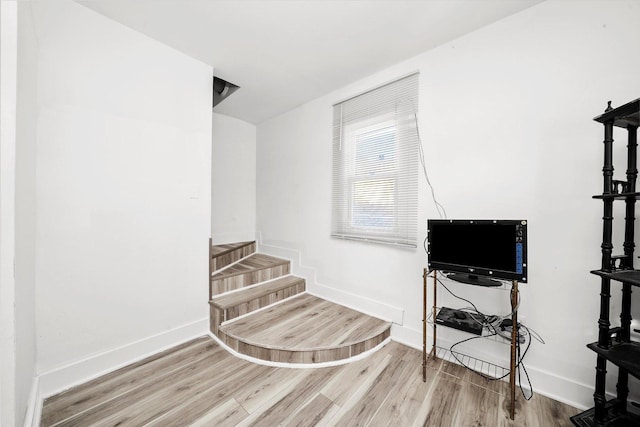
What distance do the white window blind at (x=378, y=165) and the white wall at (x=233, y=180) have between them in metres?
1.75

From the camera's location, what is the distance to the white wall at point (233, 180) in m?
3.66

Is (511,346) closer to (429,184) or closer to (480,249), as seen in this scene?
(480,249)

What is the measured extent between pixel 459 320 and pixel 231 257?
2.75 metres

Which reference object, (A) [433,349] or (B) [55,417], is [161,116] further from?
(A) [433,349]

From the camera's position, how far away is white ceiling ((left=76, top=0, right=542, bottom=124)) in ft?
5.63

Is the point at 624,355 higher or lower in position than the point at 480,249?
lower

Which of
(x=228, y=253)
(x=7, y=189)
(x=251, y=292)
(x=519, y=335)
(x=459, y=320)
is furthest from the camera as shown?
(x=228, y=253)

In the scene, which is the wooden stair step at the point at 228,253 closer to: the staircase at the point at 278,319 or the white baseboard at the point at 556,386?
the staircase at the point at 278,319

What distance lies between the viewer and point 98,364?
182 cm

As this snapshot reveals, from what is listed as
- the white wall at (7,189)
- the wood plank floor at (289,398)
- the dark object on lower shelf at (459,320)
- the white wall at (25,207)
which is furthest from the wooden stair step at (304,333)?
the white wall at (7,189)

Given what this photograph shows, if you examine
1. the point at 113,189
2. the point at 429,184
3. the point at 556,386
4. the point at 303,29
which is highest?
the point at 303,29

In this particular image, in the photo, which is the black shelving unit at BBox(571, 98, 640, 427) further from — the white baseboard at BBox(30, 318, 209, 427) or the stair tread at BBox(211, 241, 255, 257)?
the stair tread at BBox(211, 241, 255, 257)

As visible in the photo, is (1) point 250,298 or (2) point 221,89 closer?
(1) point 250,298

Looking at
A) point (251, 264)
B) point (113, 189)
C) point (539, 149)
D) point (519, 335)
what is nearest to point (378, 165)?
point (539, 149)
